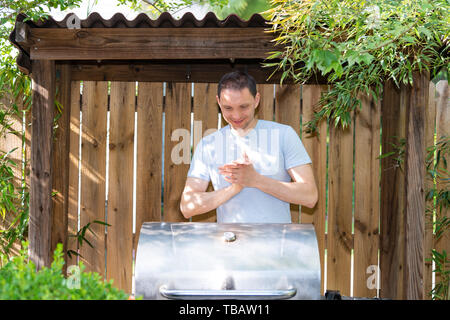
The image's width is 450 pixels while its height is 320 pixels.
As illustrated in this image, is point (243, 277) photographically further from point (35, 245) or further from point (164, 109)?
point (164, 109)

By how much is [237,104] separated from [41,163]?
1.67 metres

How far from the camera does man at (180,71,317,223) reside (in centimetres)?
213

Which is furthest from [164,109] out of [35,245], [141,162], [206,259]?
[206,259]

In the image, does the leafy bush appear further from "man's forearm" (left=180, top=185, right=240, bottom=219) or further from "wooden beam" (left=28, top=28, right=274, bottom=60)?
"wooden beam" (left=28, top=28, right=274, bottom=60)

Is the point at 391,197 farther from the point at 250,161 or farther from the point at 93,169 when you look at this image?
the point at 93,169

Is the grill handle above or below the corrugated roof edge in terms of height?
below

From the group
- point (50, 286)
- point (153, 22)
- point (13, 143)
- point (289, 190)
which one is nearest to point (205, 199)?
point (289, 190)

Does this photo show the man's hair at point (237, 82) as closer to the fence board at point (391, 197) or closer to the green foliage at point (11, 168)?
the fence board at point (391, 197)

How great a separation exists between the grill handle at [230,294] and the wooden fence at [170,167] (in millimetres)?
2657

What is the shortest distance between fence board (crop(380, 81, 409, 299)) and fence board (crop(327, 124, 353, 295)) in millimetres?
278

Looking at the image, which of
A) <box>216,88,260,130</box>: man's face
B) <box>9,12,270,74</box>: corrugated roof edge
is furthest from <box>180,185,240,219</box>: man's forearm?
<box>9,12,270,74</box>: corrugated roof edge

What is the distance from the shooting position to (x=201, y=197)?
216 cm

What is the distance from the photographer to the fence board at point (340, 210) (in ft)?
13.4

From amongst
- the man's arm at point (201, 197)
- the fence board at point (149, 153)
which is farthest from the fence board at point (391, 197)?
the man's arm at point (201, 197)
